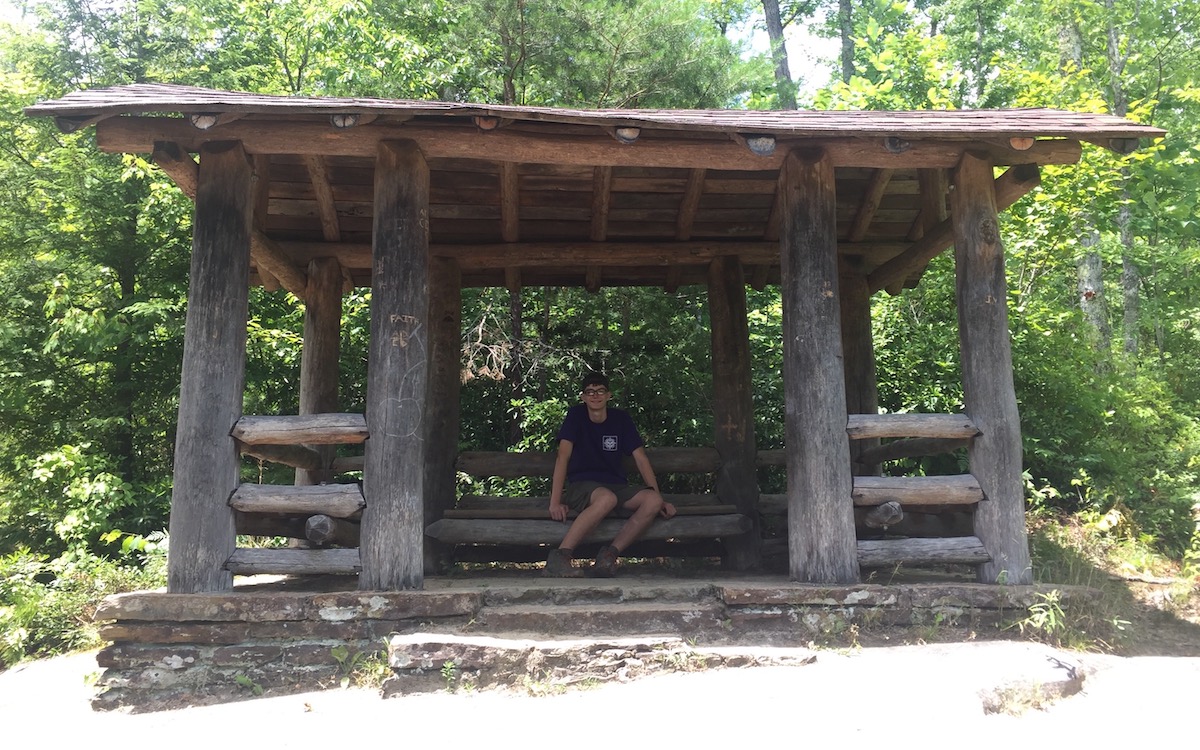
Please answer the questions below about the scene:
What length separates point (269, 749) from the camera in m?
3.59

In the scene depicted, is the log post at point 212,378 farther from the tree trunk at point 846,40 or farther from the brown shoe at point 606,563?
the tree trunk at point 846,40

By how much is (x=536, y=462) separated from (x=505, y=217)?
2263mm

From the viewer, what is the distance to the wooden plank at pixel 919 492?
5.25 meters

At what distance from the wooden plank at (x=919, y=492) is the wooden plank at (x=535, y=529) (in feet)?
5.28

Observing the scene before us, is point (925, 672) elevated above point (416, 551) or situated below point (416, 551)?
below

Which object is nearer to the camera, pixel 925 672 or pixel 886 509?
pixel 925 672

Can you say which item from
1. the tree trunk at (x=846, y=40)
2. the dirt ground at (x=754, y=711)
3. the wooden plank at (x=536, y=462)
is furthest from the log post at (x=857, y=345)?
the tree trunk at (x=846, y=40)

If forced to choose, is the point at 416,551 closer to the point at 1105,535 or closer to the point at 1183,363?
the point at 1105,535

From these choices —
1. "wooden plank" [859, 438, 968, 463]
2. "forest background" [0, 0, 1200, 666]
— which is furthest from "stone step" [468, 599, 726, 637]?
"forest background" [0, 0, 1200, 666]

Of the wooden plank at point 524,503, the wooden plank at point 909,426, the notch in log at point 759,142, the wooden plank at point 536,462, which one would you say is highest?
the notch in log at point 759,142

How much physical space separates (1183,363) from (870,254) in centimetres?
841

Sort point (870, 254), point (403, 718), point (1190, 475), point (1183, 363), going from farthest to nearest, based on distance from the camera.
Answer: point (1183, 363), point (1190, 475), point (870, 254), point (403, 718)

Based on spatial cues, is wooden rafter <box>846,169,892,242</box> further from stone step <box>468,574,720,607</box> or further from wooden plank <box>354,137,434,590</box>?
stone step <box>468,574,720,607</box>

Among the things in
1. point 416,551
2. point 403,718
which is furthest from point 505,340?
point 403,718
